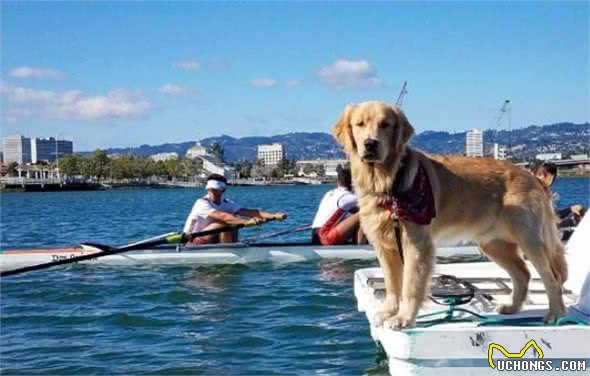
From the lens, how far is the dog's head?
555 cm

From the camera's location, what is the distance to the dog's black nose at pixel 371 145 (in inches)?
216

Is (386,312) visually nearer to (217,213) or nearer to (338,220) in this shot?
(217,213)

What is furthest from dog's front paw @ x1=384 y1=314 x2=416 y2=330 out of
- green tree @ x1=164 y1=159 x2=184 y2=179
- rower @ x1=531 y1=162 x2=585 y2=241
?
green tree @ x1=164 y1=159 x2=184 y2=179

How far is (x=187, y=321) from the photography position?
32.7ft

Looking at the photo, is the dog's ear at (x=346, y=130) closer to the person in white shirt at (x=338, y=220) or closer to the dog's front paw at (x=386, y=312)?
the dog's front paw at (x=386, y=312)

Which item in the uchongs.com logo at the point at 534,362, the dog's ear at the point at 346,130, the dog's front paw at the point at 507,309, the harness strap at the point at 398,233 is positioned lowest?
the uchongs.com logo at the point at 534,362

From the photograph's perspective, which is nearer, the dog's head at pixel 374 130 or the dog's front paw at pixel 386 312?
the dog's head at pixel 374 130

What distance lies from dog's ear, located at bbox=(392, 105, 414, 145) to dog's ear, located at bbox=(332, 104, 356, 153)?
0.34m

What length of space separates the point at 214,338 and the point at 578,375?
4.50 meters

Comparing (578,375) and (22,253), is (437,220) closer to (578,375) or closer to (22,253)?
(578,375)

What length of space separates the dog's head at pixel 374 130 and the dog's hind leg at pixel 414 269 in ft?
1.96

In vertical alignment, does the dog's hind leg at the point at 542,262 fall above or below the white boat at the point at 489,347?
above

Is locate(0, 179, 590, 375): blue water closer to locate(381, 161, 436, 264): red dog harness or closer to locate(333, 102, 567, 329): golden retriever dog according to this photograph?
locate(333, 102, 567, 329): golden retriever dog

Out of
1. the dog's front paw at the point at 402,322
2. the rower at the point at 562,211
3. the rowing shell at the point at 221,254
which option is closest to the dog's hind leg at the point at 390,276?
the dog's front paw at the point at 402,322
